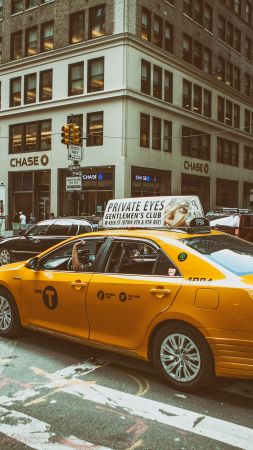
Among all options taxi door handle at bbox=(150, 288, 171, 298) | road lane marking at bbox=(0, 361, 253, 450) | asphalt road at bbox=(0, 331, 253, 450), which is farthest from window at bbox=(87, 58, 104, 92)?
road lane marking at bbox=(0, 361, 253, 450)

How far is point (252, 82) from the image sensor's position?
43.7m

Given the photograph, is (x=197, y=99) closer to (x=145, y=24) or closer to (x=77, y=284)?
(x=145, y=24)

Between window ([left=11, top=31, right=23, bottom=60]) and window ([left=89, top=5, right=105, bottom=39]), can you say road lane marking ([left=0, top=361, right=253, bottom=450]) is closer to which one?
window ([left=89, top=5, right=105, bottom=39])

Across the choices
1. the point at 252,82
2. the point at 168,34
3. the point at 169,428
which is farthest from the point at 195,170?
the point at 169,428

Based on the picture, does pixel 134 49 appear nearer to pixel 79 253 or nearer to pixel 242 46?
pixel 242 46

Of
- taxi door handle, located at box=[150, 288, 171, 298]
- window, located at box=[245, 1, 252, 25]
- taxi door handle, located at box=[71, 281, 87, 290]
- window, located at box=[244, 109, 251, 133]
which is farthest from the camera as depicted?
window, located at box=[244, 109, 251, 133]

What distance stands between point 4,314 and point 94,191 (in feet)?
79.6

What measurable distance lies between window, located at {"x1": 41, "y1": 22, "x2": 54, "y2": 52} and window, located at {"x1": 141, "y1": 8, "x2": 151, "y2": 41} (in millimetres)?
6506

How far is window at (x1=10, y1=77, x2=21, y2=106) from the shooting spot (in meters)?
34.3

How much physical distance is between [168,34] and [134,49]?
15.3 ft

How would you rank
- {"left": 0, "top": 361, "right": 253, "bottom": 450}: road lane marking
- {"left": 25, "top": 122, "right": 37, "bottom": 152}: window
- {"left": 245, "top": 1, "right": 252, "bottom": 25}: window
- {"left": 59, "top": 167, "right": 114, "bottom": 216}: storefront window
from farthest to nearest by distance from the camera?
1. {"left": 245, "top": 1, "right": 252, "bottom": 25}: window
2. {"left": 25, "top": 122, "right": 37, "bottom": 152}: window
3. {"left": 59, "top": 167, "right": 114, "bottom": 216}: storefront window
4. {"left": 0, "top": 361, "right": 253, "bottom": 450}: road lane marking

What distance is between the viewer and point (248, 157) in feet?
140

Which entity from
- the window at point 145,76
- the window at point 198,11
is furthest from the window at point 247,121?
the window at point 145,76

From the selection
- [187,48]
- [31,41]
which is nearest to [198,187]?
[187,48]
